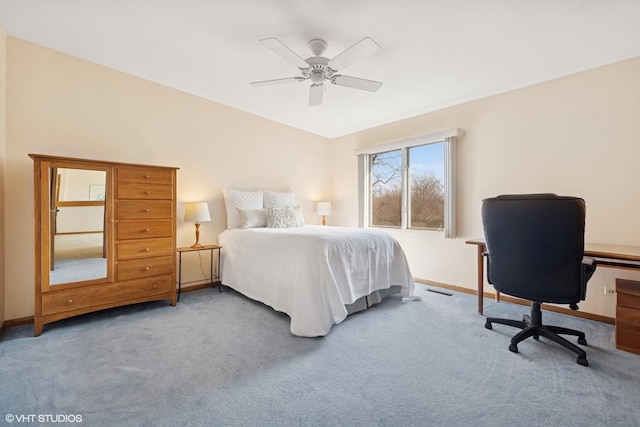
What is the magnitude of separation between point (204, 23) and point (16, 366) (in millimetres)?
2713

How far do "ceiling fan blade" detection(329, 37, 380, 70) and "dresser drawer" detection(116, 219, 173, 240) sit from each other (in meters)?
2.26

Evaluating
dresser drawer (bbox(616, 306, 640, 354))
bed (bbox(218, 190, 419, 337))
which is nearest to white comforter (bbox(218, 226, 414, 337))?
bed (bbox(218, 190, 419, 337))

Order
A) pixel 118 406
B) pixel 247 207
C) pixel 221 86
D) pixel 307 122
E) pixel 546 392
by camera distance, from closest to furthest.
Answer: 1. pixel 118 406
2. pixel 546 392
3. pixel 221 86
4. pixel 247 207
5. pixel 307 122

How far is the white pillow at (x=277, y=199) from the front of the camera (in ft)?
13.3

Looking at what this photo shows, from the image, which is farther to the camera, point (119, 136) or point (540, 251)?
A: point (119, 136)

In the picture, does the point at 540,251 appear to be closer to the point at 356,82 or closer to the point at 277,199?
the point at 356,82

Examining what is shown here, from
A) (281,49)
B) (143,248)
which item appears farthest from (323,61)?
(143,248)

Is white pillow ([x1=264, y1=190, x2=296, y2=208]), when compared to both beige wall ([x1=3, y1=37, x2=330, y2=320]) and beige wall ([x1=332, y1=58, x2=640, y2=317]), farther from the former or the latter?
beige wall ([x1=332, y1=58, x2=640, y2=317])

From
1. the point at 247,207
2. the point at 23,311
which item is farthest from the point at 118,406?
the point at 247,207

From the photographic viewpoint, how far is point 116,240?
2.55 metres

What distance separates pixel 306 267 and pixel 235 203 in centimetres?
183

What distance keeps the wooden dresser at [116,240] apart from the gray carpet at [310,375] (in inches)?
9.7

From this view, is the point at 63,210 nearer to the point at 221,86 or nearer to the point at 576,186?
the point at 221,86

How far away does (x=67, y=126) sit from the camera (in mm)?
2654
